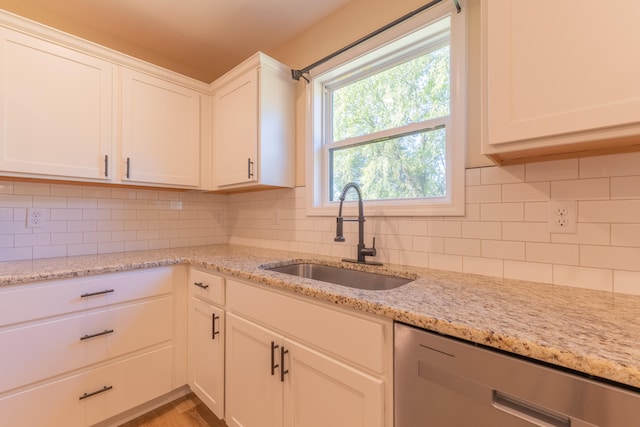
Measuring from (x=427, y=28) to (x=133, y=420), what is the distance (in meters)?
2.72

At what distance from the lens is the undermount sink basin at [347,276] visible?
1.38m

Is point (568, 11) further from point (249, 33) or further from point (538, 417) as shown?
point (249, 33)

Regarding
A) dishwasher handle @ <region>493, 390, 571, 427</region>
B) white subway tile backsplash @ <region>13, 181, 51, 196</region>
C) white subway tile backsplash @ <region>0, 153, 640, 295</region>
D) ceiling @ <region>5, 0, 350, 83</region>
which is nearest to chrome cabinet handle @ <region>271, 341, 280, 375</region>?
white subway tile backsplash @ <region>0, 153, 640, 295</region>

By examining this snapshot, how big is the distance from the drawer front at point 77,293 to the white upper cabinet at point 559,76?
1.85 meters

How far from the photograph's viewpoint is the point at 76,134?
169cm

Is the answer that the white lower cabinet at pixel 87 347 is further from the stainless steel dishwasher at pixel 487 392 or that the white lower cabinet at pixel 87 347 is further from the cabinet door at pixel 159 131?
the stainless steel dishwasher at pixel 487 392

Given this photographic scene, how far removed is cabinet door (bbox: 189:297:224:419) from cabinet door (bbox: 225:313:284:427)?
0.07 meters

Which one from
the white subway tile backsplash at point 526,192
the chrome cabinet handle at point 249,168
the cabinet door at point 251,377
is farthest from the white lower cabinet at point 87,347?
the white subway tile backsplash at point 526,192

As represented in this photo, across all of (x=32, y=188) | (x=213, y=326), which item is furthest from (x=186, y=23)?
(x=213, y=326)

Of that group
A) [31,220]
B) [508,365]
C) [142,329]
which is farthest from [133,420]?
[508,365]

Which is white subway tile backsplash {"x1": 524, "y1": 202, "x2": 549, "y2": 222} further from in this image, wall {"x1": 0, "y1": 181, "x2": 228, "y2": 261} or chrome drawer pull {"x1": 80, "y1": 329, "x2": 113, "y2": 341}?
wall {"x1": 0, "y1": 181, "x2": 228, "y2": 261}

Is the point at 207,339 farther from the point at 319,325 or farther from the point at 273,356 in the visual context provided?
the point at 319,325

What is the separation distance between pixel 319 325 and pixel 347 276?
55cm

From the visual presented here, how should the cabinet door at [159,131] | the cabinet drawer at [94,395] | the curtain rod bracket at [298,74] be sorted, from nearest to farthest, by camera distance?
the cabinet drawer at [94,395]
the cabinet door at [159,131]
the curtain rod bracket at [298,74]
